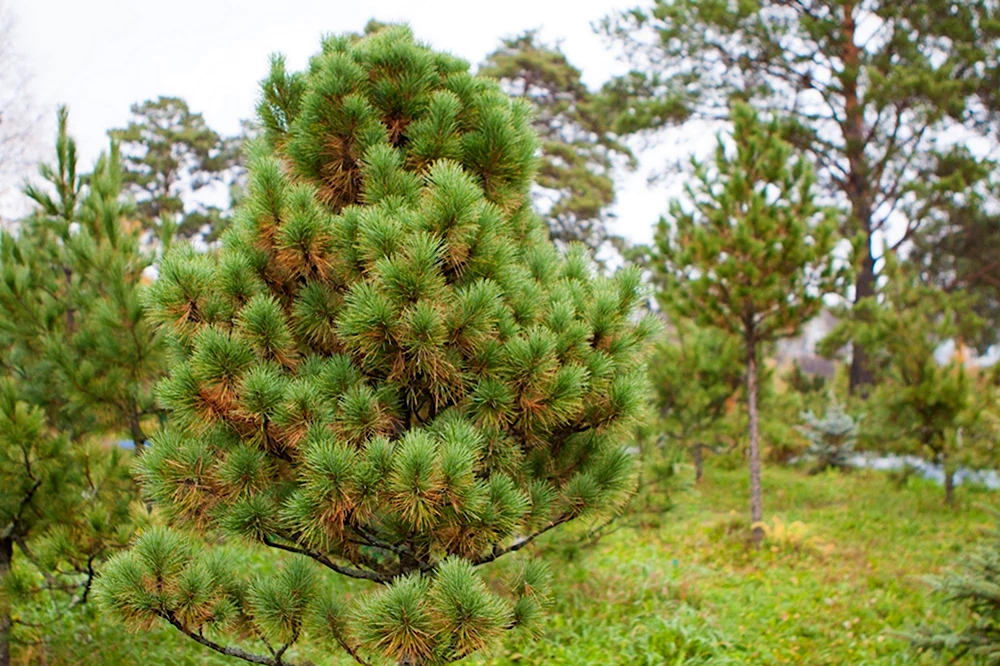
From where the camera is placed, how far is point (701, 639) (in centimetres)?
512

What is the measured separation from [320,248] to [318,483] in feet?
2.61

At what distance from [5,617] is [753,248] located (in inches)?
273

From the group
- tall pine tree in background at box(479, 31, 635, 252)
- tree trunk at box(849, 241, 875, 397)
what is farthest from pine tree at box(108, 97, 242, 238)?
tree trunk at box(849, 241, 875, 397)

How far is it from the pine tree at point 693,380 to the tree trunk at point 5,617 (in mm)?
7762

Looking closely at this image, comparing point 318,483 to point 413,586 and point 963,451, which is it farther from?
point 963,451

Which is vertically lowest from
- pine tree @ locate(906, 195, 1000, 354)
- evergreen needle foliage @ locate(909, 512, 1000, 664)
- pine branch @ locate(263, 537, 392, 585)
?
evergreen needle foliage @ locate(909, 512, 1000, 664)

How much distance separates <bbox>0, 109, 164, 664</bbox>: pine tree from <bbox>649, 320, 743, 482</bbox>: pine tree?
739 centimetres

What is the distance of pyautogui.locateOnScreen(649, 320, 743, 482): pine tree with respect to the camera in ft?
34.9

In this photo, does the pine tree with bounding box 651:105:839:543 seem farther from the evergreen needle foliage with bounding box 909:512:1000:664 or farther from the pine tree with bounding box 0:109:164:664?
the pine tree with bounding box 0:109:164:664

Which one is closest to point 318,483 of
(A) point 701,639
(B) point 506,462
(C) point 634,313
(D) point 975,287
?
(B) point 506,462

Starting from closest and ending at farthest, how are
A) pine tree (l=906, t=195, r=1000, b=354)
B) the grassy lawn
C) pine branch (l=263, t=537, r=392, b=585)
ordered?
pine branch (l=263, t=537, r=392, b=585) → the grassy lawn → pine tree (l=906, t=195, r=1000, b=354)

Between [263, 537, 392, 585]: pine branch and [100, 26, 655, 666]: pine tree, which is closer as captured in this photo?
[100, 26, 655, 666]: pine tree

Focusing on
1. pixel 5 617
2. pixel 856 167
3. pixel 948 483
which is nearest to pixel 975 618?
pixel 5 617

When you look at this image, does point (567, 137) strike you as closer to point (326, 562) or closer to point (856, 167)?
point (856, 167)
